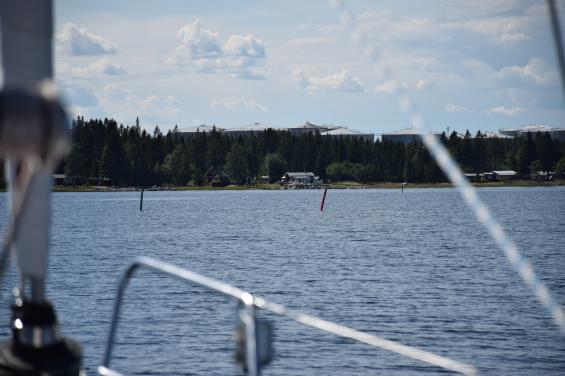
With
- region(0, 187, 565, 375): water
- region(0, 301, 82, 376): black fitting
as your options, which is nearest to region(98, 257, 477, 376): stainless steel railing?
region(0, 301, 82, 376): black fitting

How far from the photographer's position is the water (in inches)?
1049

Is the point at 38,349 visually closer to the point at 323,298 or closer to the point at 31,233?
the point at 31,233

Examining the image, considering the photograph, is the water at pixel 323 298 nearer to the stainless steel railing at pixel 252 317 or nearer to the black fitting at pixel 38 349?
A: the stainless steel railing at pixel 252 317

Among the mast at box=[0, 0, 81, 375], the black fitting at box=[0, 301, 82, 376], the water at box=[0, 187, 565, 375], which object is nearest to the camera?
the mast at box=[0, 0, 81, 375]

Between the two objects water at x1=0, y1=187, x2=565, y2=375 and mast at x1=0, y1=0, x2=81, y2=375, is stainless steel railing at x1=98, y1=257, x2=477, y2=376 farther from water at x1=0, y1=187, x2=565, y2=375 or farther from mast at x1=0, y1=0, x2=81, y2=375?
water at x1=0, y1=187, x2=565, y2=375

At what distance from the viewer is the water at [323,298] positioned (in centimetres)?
2666

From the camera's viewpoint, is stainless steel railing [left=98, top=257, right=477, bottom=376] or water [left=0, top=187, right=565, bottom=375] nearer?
stainless steel railing [left=98, top=257, right=477, bottom=376]

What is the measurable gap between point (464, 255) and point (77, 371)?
205 feet

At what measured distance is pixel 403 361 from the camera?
86.4 feet

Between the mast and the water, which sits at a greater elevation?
the mast

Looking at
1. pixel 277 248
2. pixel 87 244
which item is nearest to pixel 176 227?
pixel 87 244

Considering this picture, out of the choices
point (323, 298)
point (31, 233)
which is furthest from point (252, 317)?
point (323, 298)

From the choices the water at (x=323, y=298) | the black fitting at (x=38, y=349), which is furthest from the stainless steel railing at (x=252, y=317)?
the water at (x=323, y=298)

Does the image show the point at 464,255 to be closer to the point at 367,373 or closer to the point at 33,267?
the point at 367,373
